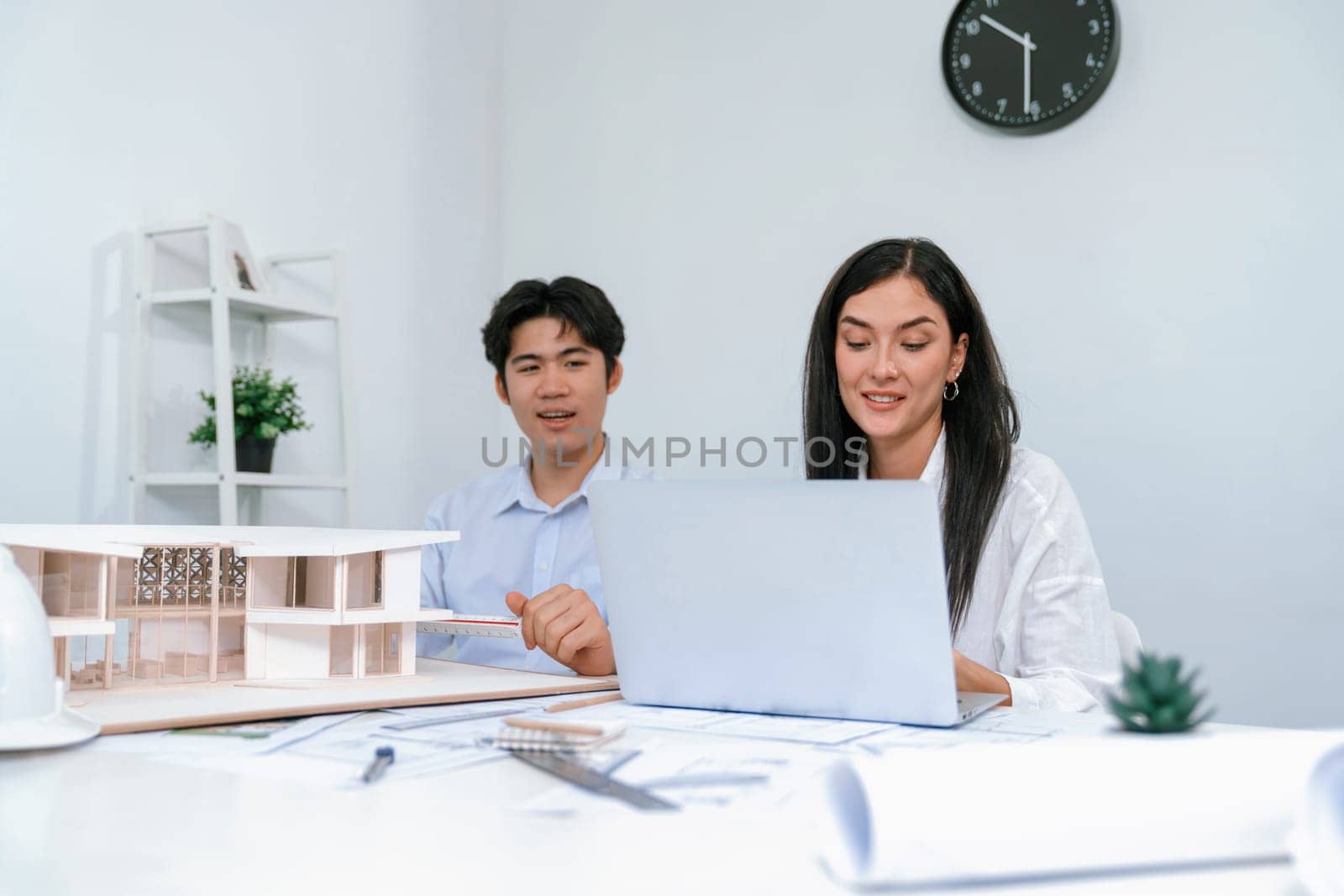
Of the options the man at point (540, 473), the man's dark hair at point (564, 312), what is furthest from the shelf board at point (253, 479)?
the man's dark hair at point (564, 312)

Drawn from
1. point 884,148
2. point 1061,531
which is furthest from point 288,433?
point 1061,531

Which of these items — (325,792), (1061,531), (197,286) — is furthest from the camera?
(197,286)

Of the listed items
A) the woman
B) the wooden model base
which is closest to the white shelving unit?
the wooden model base

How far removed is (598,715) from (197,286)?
63.5 inches

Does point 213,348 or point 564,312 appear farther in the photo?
point 213,348

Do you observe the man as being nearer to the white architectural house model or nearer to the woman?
the woman

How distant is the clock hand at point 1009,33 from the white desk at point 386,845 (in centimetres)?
216

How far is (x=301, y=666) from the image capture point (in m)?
1.18

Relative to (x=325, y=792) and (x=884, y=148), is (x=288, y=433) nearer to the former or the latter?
(x=884, y=148)

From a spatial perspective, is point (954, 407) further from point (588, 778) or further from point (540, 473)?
point (588, 778)

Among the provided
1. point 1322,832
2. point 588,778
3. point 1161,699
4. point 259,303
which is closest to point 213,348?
point 259,303

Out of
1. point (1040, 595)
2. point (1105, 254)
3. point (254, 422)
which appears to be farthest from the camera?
point (1105, 254)

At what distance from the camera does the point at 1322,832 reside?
51 centimetres

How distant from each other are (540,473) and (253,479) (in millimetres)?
570
